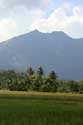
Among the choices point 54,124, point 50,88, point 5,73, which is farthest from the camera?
point 5,73

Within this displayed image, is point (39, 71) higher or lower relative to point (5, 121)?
higher

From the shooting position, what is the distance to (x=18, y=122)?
2391cm

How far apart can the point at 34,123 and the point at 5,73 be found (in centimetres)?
17097

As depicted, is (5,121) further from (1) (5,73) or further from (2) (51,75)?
(1) (5,73)

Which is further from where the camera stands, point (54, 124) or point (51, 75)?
point (51, 75)

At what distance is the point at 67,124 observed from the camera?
77.5 ft

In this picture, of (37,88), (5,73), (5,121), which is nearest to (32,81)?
(37,88)

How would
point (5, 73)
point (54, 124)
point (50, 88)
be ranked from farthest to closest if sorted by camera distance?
1. point (5, 73)
2. point (50, 88)
3. point (54, 124)

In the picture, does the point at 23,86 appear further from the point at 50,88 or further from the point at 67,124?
the point at 67,124

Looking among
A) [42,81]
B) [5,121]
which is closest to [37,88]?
[42,81]

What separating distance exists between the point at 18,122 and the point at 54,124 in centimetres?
213

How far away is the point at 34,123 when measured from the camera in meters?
23.6

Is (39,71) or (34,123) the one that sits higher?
(39,71)

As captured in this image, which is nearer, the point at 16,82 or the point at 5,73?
the point at 16,82
